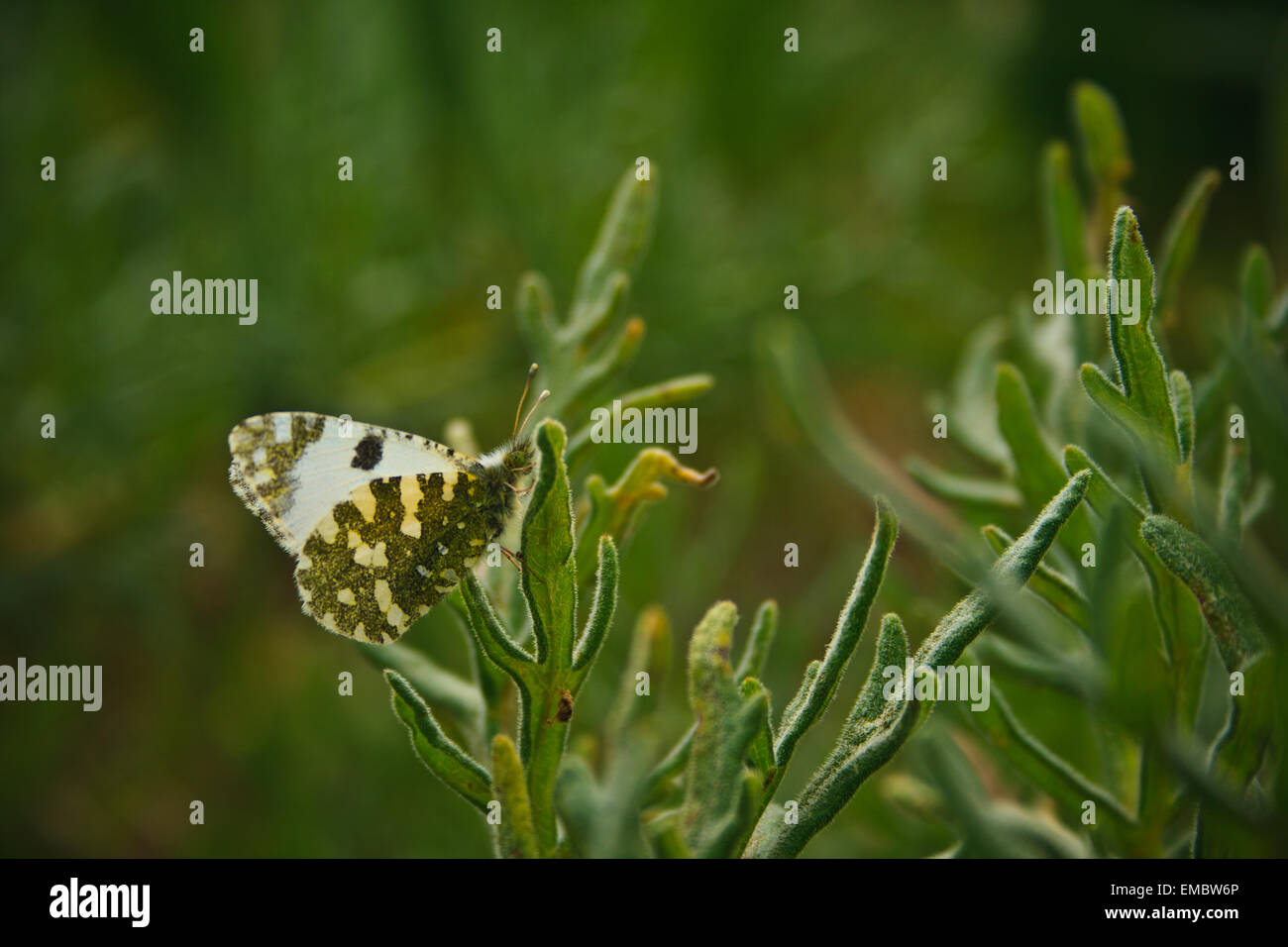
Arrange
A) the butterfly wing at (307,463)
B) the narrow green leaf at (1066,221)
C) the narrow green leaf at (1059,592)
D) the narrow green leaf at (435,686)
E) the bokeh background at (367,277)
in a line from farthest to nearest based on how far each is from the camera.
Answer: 1. the bokeh background at (367,277)
2. the butterfly wing at (307,463)
3. the narrow green leaf at (1066,221)
4. the narrow green leaf at (435,686)
5. the narrow green leaf at (1059,592)

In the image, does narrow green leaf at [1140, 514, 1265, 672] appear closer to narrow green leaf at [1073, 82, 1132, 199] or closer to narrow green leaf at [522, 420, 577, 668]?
narrow green leaf at [522, 420, 577, 668]

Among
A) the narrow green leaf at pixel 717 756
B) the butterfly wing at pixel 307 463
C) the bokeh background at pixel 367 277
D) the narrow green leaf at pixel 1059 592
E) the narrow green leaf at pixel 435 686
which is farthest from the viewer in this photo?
the bokeh background at pixel 367 277

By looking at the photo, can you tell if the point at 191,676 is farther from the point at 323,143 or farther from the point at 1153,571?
the point at 1153,571

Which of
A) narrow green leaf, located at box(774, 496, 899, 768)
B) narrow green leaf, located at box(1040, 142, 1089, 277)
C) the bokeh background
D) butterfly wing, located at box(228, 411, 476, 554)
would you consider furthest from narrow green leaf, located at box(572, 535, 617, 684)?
the bokeh background

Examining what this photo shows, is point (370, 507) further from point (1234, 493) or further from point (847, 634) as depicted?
point (1234, 493)

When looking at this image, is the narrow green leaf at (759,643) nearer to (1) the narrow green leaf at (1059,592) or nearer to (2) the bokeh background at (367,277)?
(1) the narrow green leaf at (1059,592)

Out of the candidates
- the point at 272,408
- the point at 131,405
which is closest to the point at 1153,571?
the point at 272,408

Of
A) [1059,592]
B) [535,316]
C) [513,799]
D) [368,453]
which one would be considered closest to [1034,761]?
[1059,592]

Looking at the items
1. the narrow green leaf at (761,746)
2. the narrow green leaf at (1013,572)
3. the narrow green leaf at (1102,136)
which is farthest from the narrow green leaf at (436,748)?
the narrow green leaf at (1102,136)
